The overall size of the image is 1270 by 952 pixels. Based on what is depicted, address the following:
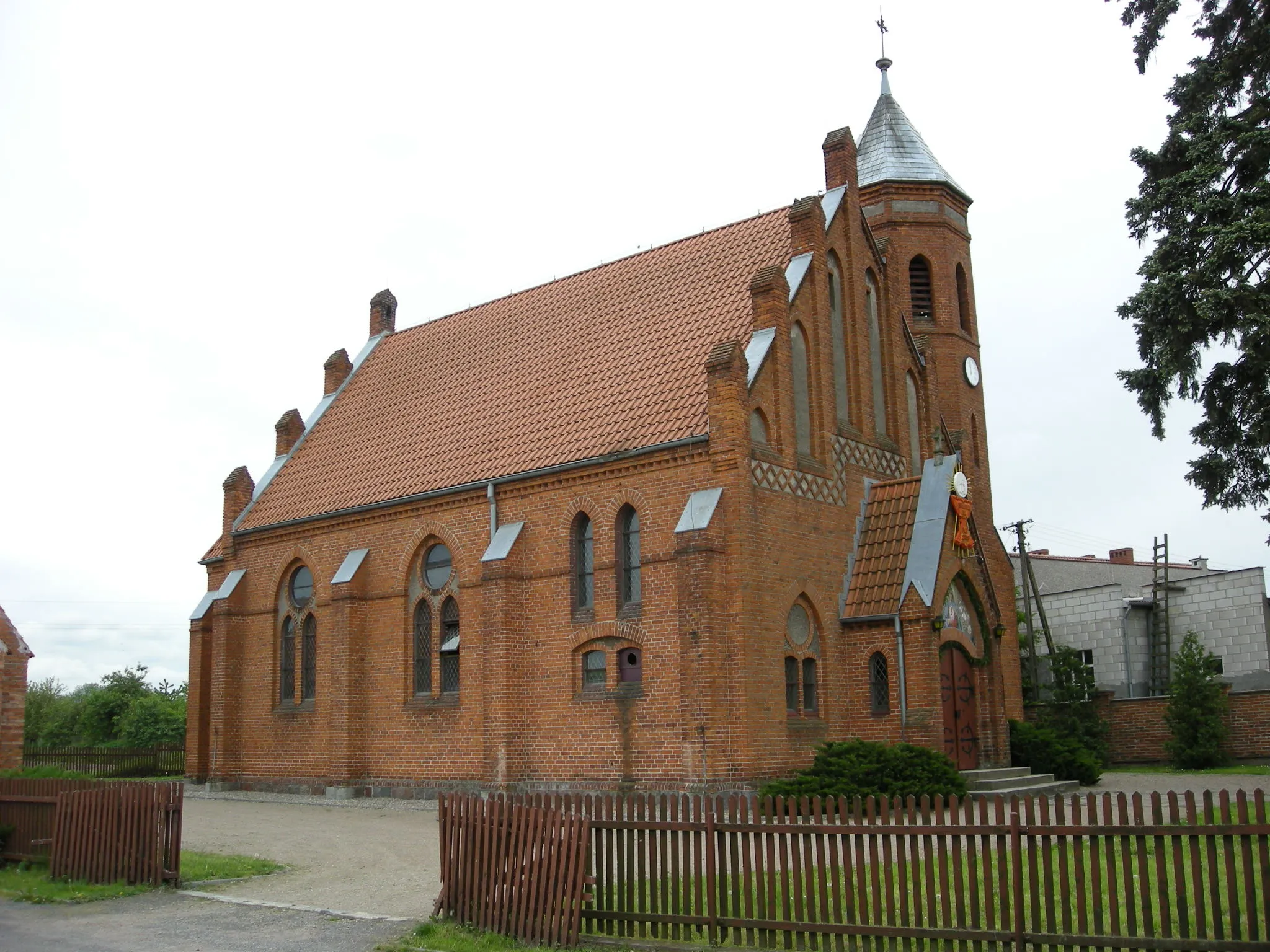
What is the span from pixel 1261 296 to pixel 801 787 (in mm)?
9706

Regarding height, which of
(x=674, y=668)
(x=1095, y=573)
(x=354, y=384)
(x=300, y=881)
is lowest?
(x=300, y=881)

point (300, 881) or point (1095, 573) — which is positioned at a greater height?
point (1095, 573)

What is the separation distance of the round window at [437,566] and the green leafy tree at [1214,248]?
13.7 meters

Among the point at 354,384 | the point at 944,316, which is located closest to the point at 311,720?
the point at 354,384

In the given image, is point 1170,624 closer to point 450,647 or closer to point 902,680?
point 902,680

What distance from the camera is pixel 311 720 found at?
27547 millimetres

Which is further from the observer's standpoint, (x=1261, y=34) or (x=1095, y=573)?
(x=1095, y=573)

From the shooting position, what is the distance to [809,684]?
21.8 m

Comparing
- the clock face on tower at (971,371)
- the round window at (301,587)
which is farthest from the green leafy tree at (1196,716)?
the round window at (301,587)

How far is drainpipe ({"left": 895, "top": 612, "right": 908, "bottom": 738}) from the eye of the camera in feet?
69.5

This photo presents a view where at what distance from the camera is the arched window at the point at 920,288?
2936 centimetres

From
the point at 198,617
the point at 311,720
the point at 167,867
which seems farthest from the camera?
the point at 198,617

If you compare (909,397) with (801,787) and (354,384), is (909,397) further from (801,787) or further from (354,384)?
(354,384)

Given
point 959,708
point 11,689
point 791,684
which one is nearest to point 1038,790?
point 959,708
